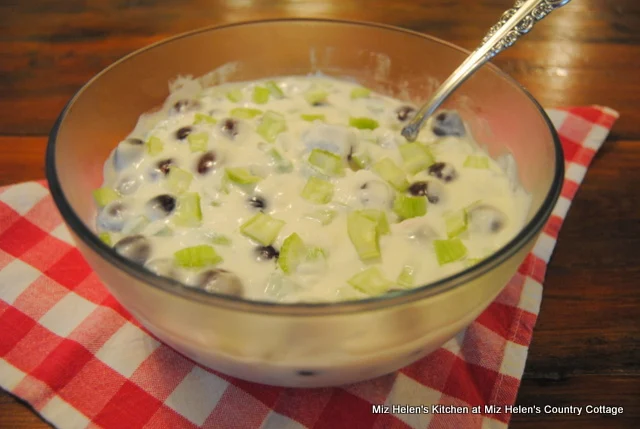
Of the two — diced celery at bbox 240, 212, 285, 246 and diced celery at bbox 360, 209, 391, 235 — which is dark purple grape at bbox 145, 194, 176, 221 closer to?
diced celery at bbox 240, 212, 285, 246

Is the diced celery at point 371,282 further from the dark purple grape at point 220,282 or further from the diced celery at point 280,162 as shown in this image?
the diced celery at point 280,162

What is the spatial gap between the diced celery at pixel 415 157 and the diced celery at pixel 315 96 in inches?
11.2

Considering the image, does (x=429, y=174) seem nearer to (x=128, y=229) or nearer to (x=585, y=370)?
(x=585, y=370)

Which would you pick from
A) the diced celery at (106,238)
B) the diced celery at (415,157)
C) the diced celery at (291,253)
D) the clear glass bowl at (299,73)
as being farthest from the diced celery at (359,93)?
the diced celery at (106,238)

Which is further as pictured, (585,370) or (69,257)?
(69,257)

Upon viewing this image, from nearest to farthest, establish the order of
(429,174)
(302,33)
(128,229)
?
(128,229) → (429,174) → (302,33)

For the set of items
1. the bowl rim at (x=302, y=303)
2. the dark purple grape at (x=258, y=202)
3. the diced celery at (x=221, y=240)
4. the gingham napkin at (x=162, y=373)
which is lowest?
the gingham napkin at (x=162, y=373)

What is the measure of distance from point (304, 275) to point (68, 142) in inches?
19.2

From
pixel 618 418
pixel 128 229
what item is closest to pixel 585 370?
pixel 618 418

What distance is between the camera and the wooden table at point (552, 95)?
998 millimetres

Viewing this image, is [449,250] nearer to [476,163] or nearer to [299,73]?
[476,163]

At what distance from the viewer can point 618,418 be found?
937mm

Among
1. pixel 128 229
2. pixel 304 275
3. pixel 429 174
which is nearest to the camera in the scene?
pixel 304 275

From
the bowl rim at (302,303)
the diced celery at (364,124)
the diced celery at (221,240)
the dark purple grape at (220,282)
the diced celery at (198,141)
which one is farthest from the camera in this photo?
the diced celery at (364,124)
